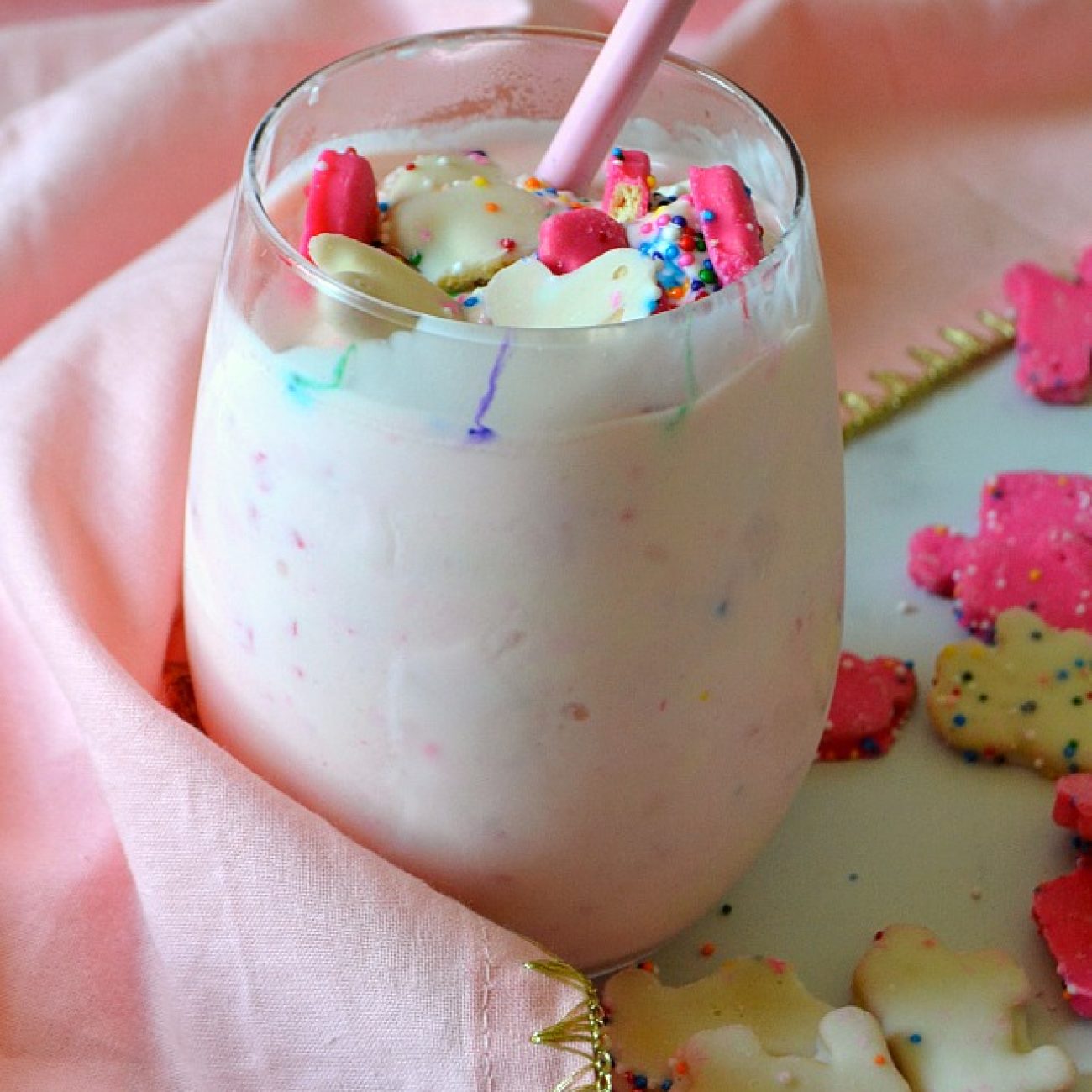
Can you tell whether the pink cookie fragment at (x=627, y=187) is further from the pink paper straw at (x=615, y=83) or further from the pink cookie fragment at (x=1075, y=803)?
the pink cookie fragment at (x=1075, y=803)

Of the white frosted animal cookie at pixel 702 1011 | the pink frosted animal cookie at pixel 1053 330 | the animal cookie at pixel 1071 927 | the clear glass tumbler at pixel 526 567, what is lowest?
the animal cookie at pixel 1071 927

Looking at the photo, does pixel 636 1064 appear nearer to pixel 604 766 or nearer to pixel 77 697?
pixel 604 766

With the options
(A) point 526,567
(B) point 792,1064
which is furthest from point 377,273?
(B) point 792,1064

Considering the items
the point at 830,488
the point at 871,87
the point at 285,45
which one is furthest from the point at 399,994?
the point at 871,87

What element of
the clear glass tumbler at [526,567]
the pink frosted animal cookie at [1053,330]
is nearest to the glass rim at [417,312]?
the clear glass tumbler at [526,567]

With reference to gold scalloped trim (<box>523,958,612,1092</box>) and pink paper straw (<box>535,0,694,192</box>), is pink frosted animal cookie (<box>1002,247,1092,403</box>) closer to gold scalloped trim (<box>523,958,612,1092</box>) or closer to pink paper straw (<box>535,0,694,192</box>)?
pink paper straw (<box>535,0,694,192</box>)

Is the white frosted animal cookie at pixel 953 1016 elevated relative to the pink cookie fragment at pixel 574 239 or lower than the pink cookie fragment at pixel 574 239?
lower

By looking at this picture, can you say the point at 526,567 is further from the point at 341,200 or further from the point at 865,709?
the point at 865,709
